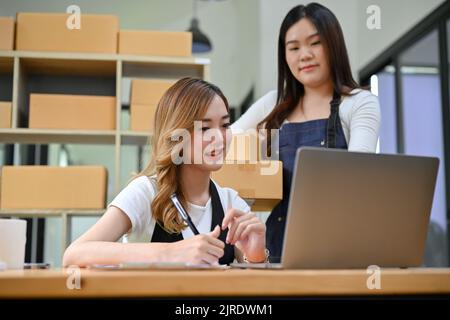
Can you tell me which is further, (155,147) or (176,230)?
(155,147)

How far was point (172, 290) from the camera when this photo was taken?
2.29ft

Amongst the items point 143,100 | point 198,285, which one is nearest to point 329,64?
point 198,285

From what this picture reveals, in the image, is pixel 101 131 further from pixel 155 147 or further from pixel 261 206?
pixel 155 147

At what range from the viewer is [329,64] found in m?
1.86

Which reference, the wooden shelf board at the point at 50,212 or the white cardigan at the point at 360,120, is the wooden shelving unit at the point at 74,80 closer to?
the wooden shelf board at the point at 50,212

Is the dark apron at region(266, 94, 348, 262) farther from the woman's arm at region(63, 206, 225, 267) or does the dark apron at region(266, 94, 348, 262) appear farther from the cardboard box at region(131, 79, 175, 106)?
the cardboard box at region(131, 79, 175, 106)

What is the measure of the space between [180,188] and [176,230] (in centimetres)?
15

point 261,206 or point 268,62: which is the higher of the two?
point 268,62

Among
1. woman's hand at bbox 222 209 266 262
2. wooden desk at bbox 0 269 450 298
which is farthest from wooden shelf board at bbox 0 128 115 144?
wooden desk at bbox 0 269 450 298

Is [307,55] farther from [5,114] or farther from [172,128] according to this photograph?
[5,114]

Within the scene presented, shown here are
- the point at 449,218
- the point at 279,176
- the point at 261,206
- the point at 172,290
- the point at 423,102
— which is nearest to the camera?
the point at 172,290

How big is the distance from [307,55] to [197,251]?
0.99 meters

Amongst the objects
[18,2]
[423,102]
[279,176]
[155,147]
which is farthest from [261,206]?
[18,2]
